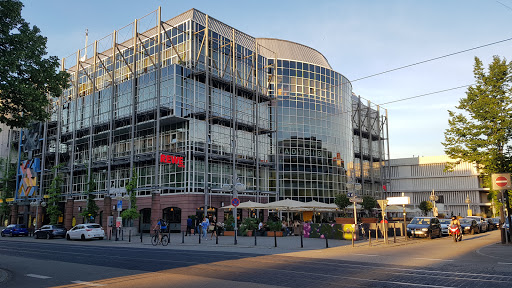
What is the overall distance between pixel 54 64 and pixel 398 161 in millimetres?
90867

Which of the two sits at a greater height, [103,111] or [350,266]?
[103,111]

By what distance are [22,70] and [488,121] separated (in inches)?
1096

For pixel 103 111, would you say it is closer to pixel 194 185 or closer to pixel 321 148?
pixel 194 185

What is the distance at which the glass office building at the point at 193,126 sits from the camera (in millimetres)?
44500

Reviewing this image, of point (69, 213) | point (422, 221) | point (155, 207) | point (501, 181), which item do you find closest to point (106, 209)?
point (155, 207)

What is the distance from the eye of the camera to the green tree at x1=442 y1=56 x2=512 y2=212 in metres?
27.2

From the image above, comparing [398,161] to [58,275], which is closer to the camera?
[58,275]

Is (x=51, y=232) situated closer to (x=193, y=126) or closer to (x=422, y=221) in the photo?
(x=193, y=126)

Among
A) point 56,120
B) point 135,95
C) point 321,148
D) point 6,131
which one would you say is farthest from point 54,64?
point 6,131

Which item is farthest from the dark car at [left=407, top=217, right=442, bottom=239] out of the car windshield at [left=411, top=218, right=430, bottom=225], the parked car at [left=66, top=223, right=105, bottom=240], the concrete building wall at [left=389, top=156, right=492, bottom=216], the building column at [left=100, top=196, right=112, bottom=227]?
the concrete building wall at [left=389, top=156, right=492, bottom=216]

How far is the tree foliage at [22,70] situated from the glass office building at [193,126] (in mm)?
24769

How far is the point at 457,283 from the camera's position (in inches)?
410

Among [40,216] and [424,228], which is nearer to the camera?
[424,228]

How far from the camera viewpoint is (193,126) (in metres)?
45.0
